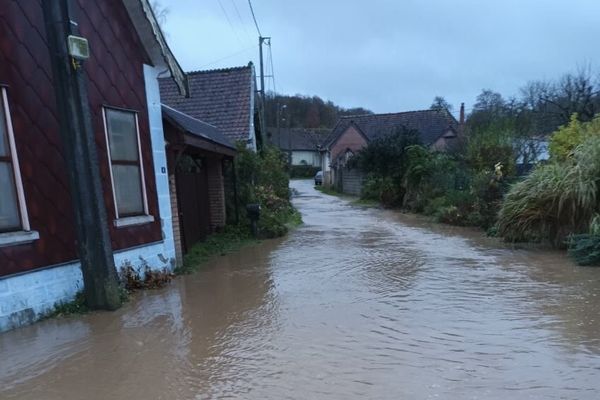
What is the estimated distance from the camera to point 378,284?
7297mm

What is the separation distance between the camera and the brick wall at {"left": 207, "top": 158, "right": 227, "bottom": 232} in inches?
521

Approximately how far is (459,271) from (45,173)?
6556mm

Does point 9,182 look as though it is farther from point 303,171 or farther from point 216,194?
point 303,171

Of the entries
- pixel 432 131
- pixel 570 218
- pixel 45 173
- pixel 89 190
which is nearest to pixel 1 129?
pixel 45 173

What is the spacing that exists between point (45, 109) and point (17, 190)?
3.65ft

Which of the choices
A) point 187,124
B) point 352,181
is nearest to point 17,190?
point 187,124

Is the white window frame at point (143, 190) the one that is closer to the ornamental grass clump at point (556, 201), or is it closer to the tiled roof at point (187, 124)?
the tiled roof at point (187, 124)

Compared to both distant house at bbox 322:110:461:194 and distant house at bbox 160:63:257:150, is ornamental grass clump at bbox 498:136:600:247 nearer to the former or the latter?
distant house at bbox 160:63:257:150

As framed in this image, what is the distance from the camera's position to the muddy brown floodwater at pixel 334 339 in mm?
3826

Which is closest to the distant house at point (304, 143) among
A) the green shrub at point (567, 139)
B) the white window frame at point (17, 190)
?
the green shrub at point (567, 139)

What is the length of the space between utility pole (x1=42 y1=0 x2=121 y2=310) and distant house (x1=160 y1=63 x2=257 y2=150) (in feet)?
36.6

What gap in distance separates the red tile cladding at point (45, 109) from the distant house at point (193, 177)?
1722mm

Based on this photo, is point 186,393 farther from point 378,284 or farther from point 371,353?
point 378,284

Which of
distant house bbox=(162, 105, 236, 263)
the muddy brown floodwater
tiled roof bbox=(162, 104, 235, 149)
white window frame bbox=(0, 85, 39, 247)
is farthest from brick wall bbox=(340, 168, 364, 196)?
white window frame bbox=(0, 85, 39, 247)
